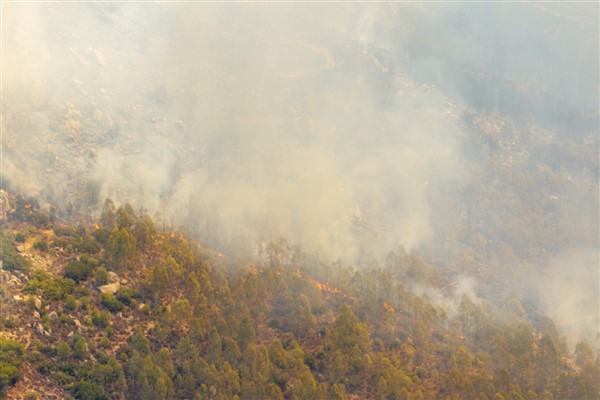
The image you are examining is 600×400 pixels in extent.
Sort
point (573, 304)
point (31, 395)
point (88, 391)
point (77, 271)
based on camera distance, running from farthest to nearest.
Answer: point (573, 304) < point (77, 271) < point (88, 391) < point (31, 395)

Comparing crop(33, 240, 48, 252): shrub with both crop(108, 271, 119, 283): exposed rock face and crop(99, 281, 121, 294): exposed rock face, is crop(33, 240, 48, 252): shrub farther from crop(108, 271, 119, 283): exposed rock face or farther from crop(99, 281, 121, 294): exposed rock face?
crop(99, 281, 121, 294): exposed rock face

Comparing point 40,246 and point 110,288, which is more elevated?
point 40,246

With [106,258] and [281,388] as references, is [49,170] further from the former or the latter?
[281,388]

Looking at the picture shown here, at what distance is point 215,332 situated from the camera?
→ 363 ft

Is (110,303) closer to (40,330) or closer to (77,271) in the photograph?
(77,271)

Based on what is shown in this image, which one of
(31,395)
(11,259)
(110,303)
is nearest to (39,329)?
(31,395)

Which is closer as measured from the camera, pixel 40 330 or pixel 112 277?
pixel 40 330

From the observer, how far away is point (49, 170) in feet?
504

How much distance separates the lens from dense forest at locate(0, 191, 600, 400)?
97.6 metres

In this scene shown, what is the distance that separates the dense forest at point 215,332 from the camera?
320ft

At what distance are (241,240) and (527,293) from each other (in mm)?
81124

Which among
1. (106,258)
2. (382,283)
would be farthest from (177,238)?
(382,283)

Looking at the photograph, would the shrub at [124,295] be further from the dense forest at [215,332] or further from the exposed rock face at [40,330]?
the exposed rock face at [40,330]

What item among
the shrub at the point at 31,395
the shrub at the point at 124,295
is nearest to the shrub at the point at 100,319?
the shrub at the point at 124,295
